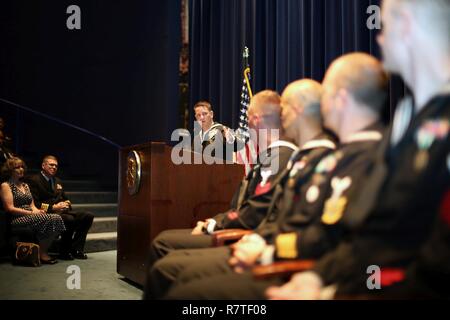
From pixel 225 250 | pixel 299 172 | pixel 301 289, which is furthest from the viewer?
pixel 225 250

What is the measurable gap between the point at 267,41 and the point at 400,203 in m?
4.13

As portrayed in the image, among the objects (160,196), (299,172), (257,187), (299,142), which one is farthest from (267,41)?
(299,172)

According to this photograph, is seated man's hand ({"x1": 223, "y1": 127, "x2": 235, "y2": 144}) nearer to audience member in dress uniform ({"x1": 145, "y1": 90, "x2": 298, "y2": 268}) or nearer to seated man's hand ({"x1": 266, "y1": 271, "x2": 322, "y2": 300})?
audience member in dress uniform ({"x1": 145, "y1": 90, "x2": 298, "y2": 268})

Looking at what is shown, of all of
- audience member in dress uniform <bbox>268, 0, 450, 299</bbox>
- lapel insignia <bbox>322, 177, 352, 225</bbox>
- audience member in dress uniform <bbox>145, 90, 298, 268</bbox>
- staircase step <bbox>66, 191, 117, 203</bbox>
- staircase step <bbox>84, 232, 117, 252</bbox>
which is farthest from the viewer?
staircase step <bbox>66, 191, 117, 203</bbox>

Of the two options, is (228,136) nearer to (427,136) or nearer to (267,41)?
(267,41)

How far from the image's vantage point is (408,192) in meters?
0.95

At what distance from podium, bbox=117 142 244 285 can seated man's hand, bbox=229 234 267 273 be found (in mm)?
1217

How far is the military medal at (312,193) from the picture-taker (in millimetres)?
1331

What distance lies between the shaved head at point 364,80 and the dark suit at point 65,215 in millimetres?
3510

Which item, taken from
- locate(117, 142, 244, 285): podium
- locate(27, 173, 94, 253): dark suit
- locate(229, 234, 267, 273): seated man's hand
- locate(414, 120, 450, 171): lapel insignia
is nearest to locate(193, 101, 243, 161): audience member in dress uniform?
locate(117, 142, 244, 285): podium

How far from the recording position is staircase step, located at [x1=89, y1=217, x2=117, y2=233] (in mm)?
4888
